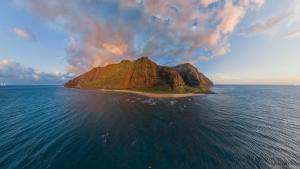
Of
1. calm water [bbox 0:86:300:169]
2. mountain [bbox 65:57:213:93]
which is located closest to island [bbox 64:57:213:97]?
mountain [bbox 65:57:213:93]

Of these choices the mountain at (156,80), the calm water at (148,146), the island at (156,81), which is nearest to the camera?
the calm water at (148,146)

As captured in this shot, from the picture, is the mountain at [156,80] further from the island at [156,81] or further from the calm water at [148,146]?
the calm water at [148,146]

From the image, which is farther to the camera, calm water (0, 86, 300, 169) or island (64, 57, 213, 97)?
island (64, 57, 213, 97)

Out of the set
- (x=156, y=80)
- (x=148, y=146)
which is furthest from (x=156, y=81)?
(x=148, y=146)

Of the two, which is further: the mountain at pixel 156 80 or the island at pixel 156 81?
the mountain at pixel 156 80

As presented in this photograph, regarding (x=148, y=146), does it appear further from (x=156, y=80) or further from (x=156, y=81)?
(x=156, y=80)

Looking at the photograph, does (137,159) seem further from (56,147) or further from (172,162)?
(56,147)

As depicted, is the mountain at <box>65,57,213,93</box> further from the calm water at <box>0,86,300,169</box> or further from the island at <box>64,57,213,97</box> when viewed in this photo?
the calm water at <box>0,86,300,169</box>

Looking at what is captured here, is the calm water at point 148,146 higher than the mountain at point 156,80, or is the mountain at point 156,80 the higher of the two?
the mountain at point 156,80

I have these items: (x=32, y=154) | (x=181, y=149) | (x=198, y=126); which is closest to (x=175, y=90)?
(x=198, y=126)

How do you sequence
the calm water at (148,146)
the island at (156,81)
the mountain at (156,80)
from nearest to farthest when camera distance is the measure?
the calm water at (148,146) → the island at (156,81) → the mountain at (156,80)

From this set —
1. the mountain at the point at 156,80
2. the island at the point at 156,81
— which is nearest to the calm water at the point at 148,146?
the island at the point at 156,81

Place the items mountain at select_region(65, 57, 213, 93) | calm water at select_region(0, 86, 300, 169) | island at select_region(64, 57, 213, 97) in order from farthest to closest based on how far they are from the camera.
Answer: mountain at select_region(65, 57, 213, 93)
island at select_region(64, 57, 213, 97)
calm water at select_region(0, 86, 300, 169)
